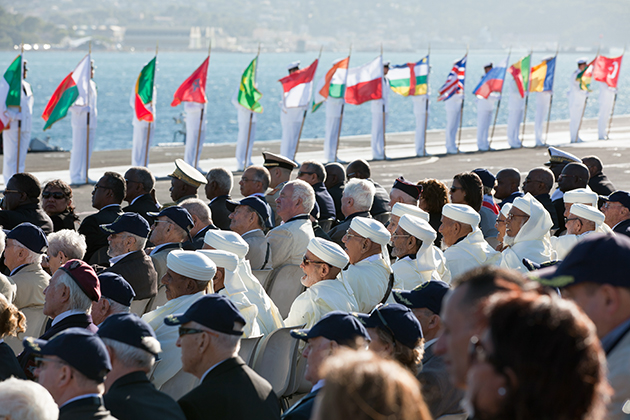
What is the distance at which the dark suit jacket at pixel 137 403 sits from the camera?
10.9 feet

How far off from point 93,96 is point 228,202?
9.56 meters

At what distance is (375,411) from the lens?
1.73 meters

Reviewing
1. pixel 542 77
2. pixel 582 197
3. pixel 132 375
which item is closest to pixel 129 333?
pixel 132 375

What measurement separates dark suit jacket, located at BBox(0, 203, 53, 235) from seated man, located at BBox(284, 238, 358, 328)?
3.30 meters

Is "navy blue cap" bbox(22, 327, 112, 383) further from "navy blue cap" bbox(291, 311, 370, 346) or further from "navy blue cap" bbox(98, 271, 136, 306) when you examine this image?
"navy blue cap" bbox(98, 271, 136, 306)

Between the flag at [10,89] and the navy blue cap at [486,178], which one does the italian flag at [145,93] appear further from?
the navy blue cap at [486,178]

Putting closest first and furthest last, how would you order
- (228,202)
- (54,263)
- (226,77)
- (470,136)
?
(54,263) → (228,202) → (470,136) → (226,77)

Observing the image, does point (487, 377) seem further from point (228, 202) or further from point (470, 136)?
point (470, 136)

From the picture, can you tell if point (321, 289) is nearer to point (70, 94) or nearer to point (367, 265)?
point (367, 265)

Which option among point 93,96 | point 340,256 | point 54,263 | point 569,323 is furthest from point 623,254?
point 93,96

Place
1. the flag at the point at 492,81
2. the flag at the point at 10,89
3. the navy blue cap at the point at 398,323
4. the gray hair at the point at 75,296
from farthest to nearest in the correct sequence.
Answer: the flag at the point at 492,81
the flag at the point at 10,89
the gray hair at the point at 75,296
the navy blue cap at the point at 398,323

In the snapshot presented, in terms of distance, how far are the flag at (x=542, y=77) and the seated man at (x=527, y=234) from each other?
18.6 m

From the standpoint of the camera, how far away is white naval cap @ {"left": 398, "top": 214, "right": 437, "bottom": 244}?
5.80 meters

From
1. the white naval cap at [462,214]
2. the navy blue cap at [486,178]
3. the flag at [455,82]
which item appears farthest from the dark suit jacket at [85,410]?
the flag at [455,82]
